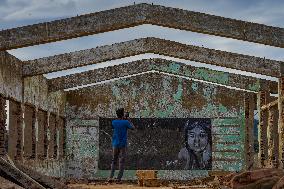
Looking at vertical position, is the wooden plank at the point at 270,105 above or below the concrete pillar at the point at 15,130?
above

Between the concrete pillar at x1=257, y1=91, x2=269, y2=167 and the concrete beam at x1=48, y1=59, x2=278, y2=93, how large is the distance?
673 mm

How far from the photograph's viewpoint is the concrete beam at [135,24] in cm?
1298

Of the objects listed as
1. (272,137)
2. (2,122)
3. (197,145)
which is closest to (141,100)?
(197,145)

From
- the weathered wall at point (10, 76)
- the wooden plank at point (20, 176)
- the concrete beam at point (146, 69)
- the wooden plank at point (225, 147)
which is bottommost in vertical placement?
the wooden plank at point (20, 176)

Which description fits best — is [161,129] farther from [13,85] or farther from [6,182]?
[6,182]

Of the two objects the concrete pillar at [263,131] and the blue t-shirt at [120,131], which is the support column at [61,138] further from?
the blue t-shirt at [120,131]

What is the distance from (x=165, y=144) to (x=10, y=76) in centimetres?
988

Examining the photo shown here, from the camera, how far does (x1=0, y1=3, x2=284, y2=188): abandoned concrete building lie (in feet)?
43.8

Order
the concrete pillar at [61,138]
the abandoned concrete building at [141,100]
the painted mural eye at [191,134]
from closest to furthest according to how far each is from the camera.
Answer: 1. the abandoned concrete building at [141,100]
2. the concrete pillar at [61,138]
3. the painted mural eye at [191,134]

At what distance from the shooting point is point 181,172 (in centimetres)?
2400

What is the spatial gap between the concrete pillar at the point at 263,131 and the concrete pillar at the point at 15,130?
8.53 m

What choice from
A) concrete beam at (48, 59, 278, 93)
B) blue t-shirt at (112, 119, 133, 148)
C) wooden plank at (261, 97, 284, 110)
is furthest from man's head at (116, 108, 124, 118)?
concrete beam at (48, 59, 278, 93)

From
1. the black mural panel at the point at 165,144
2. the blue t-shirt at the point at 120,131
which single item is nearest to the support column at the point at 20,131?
the blue t-shirt at the point at 120,131

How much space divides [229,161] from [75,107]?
698 cm
